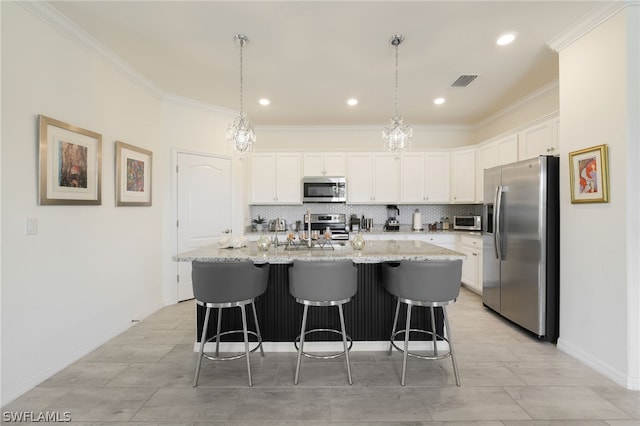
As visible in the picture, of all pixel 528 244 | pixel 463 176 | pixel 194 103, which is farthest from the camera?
pixel 463 176

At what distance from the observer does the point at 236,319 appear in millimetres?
2686

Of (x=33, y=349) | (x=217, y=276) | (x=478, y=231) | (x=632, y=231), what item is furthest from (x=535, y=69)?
(x=33, y=349)

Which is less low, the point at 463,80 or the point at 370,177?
the point at 463,80

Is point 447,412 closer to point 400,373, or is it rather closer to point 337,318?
point 400,373

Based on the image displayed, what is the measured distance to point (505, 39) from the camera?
2.69 meters

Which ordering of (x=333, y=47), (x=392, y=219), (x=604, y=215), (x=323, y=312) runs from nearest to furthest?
(x=604, y=215) → (x=323, y=312) → (x=333, y=47) → (x=392, y=219)

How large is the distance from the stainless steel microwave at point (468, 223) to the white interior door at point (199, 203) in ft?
12.1

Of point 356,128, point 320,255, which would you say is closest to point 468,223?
point 356,128

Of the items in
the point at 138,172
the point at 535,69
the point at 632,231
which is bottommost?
the point at 632,231

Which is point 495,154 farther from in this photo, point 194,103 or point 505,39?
point 194,103

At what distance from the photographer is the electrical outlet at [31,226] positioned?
2.15m

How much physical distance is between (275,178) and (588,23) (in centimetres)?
414

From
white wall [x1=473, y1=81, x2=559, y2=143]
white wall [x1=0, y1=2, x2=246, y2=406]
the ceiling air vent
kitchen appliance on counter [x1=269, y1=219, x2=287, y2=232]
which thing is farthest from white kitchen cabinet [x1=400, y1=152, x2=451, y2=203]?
white wall [x1=0, y1=2, x2=246, y2=406]

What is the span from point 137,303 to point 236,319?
61.6 inches
